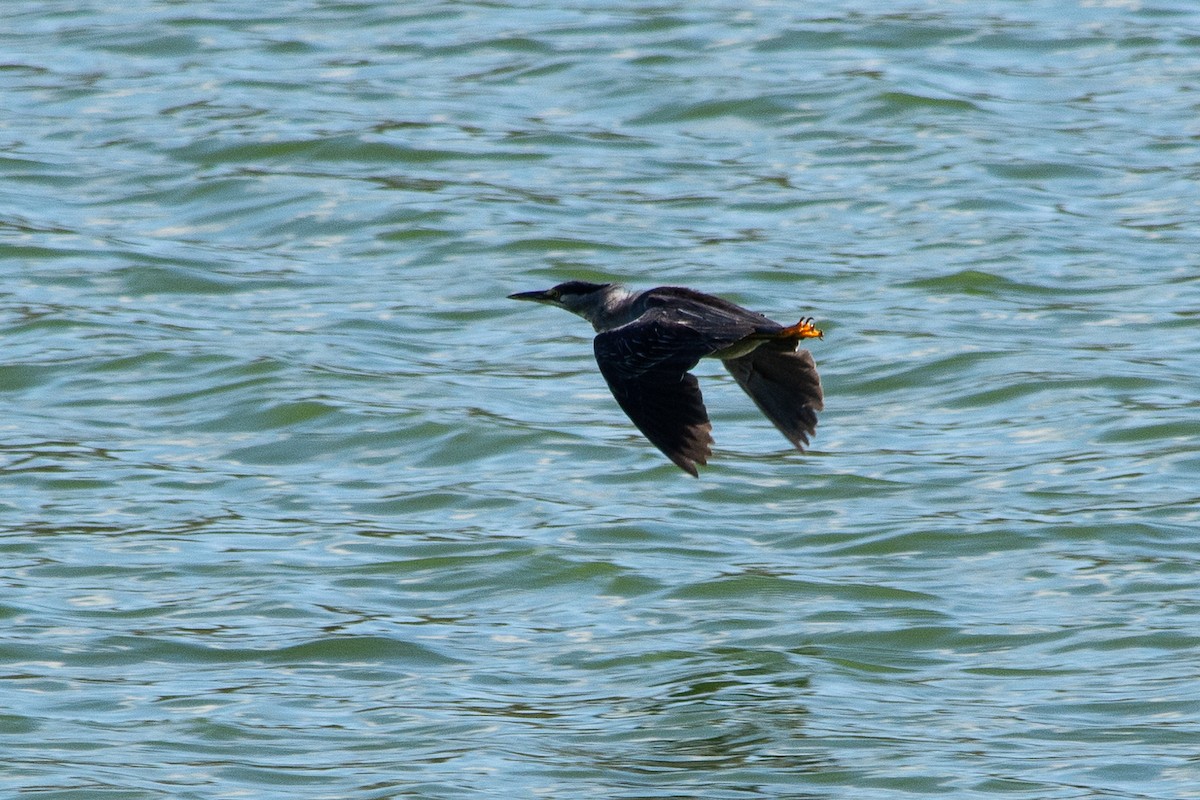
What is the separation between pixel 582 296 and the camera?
8.80m

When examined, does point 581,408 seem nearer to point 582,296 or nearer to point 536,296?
point 582,296

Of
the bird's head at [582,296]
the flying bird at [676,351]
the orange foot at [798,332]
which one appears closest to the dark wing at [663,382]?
the flying bird at [676,351]

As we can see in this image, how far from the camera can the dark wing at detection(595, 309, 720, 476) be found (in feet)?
23.2

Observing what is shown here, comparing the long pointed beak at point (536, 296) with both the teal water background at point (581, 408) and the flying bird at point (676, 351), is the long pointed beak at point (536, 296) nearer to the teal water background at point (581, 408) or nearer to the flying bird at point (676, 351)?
the flying bird at point (676, 351)

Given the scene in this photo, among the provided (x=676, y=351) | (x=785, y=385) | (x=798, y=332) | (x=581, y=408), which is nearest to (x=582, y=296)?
(x=785, y=385)

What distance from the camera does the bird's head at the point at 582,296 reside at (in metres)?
8.71

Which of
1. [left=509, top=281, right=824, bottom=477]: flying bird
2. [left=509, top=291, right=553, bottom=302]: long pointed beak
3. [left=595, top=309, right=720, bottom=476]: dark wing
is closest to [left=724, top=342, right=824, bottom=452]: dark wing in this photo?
[left=509, top=281, right=824, bottom=477]: flying bird

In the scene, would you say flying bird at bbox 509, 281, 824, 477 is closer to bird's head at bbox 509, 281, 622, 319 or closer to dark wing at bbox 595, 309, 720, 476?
dark wing at bbox 595, 309, 720, 476

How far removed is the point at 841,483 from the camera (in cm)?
1023

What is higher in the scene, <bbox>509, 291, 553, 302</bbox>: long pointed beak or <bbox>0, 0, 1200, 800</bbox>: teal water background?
<bbox>509, 291, 553, 302</bbox>: long pointed beak

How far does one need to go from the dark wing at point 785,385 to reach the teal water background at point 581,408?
84 centimetres

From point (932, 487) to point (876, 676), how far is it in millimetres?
2024

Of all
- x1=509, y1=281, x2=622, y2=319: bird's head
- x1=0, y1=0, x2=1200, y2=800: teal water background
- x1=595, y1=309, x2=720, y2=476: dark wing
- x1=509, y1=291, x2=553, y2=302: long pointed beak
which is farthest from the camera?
x1=509, y1=281, x2=622, y2=319: bird's head

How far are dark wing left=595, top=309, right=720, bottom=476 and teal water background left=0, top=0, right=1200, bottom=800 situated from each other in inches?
44.5
